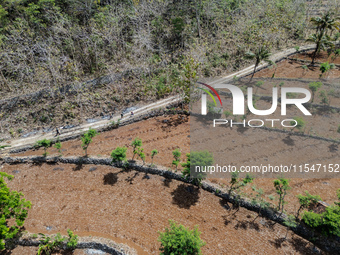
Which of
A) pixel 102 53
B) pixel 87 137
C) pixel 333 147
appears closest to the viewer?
pixel 87 137

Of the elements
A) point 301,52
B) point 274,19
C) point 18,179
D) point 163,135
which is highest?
point 274,19

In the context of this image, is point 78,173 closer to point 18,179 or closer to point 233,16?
point 18,179

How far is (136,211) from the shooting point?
57.1 feet

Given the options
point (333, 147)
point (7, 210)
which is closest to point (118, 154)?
point (7, 210)

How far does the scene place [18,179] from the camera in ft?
69.9

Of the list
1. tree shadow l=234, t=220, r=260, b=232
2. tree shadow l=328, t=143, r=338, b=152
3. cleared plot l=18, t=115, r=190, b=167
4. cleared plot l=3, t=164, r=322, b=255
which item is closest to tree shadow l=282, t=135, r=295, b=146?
tree shadow l=328, t=143, r=338, b=152

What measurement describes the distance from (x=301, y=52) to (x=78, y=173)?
44180 mm

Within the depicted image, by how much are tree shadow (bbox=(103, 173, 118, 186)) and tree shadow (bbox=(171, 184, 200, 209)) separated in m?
5.46

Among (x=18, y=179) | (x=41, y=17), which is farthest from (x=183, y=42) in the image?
(x=18, y=179)

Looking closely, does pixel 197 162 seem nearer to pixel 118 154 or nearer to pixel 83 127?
pixel 118 154

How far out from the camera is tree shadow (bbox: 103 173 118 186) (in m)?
19.9

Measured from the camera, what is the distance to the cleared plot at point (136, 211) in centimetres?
1523

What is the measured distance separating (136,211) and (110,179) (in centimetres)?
438

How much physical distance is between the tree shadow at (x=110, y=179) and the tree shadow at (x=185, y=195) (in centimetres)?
546
